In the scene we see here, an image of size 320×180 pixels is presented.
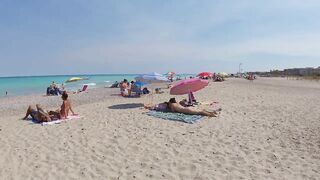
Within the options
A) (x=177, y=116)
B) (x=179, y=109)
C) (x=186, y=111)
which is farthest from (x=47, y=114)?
(x=186, y=111)

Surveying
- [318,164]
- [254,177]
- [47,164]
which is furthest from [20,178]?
[318,164]

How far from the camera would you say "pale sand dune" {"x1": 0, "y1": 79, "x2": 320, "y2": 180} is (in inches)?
232

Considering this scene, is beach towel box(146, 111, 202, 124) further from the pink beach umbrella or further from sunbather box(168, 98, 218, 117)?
the pink beach umbrella

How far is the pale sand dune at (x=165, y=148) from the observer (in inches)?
232

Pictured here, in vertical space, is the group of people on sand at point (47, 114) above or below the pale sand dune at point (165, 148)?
above

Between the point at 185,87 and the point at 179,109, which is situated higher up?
the point at 185,87

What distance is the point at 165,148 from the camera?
7262 mm

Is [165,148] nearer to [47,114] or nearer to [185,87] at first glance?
[47,114]

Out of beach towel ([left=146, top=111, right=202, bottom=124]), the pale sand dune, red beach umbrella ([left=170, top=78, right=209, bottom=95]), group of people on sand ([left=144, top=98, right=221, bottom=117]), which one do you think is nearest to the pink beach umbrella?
red beach umbrella ([left=170, top=78, right=209, bottom=95])

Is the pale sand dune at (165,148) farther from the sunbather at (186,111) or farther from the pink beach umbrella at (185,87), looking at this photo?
the pink beach umbrella at (185,87)

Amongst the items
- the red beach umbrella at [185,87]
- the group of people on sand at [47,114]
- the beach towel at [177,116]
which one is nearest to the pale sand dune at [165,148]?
the beach towel at [177,116]

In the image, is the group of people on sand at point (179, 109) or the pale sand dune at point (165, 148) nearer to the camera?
the pale sand dune at point (165, 148)

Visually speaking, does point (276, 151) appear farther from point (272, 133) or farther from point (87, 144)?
point (87, 144)

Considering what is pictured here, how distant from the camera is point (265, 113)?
1151 cm
